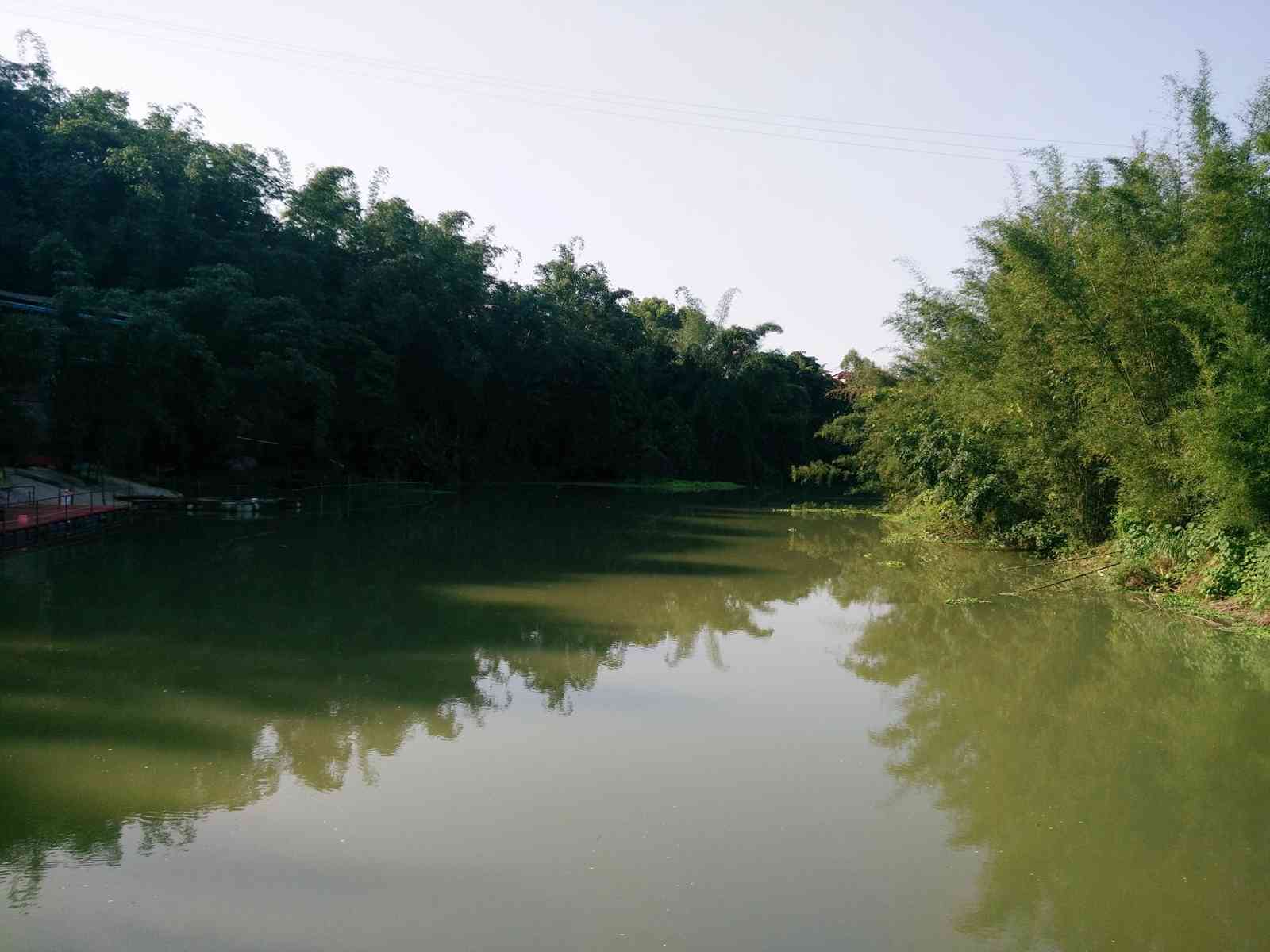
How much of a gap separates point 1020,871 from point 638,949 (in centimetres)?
196

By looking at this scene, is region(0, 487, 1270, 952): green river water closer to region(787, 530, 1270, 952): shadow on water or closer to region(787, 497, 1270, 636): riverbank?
region(787, 530, 1270, 952): shadow on water

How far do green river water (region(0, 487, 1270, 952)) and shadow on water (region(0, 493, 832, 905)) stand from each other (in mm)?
42

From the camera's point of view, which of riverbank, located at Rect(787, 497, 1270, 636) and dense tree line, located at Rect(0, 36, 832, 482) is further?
dense tree line, located at Rect(0, 36, 832, 482)

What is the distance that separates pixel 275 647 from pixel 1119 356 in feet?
34.3

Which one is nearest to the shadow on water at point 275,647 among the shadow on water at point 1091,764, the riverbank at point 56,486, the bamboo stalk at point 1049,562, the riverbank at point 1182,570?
the riverbank at point 56,486

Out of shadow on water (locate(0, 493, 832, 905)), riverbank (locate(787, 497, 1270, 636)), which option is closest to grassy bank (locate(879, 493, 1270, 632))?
riverbank (locate(787, 497, 1270, 636))

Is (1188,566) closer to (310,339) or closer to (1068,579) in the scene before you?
(1068,579)

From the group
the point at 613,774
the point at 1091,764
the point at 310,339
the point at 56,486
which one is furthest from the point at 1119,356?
the point at 310,339

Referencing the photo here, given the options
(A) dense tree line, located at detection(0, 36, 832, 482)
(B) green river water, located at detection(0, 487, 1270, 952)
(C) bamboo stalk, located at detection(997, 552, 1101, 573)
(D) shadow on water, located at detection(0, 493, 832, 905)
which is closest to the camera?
(B) green river water, located at detection(0, 487, 1270, 952)

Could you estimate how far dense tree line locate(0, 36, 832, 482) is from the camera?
843 inches

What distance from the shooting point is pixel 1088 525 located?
15383 millimetres

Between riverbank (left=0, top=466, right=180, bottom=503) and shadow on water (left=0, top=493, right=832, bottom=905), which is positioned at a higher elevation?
riverbank (left=0, top=466, right=180, bottom=503)

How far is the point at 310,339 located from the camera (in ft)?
92.0

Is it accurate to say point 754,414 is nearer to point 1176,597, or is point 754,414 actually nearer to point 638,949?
point 1176,597
